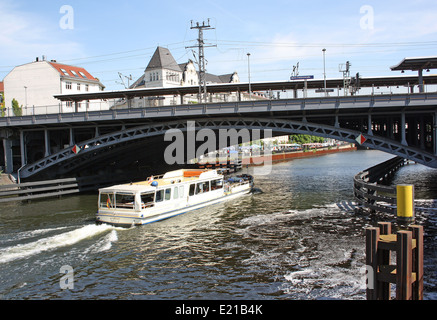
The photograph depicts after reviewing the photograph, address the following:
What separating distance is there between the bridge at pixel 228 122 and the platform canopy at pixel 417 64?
1.90m

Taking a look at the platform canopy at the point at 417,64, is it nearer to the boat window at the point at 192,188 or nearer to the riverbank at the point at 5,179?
the boat window at the point at 192,188

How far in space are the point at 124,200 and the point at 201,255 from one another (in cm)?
949

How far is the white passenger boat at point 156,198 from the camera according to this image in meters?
25.6

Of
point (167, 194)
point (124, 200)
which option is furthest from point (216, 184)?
point (124, 200)

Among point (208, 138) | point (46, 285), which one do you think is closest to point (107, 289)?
point (46, 285)

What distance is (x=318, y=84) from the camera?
44406 mm

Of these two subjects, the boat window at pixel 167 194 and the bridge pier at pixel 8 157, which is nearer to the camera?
the boat window at pixel 167 194

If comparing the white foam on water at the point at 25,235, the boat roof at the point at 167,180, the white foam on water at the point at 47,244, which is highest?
the boat roof at the point at 167,180

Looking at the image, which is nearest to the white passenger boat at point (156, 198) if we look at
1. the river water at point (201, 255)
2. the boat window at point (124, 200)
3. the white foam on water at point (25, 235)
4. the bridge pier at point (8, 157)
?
the boat window at point (124, 200)

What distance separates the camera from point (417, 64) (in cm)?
3603

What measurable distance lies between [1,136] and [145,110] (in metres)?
18.4

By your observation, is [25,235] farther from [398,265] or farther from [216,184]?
[398,265]

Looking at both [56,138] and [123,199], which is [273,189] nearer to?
[123,199]

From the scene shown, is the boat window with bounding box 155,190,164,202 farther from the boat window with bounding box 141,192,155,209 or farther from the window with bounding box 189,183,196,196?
the window with bounding box 189,183,196,196
